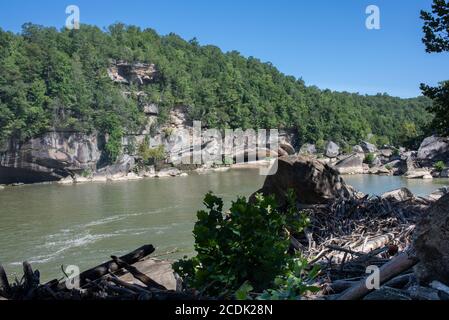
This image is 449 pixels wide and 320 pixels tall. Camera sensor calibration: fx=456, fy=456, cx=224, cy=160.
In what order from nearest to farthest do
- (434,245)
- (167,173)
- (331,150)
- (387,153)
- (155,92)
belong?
(434,245) < (167,173) < (387,153) < (155,92) < (331,150)

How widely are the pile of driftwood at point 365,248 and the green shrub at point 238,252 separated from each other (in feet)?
1.91

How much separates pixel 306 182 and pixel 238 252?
700 centimetres

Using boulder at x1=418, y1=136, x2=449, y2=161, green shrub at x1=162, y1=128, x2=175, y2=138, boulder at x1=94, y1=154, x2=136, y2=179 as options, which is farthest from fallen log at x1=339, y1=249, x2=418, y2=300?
green shrub at x1=162, y1=128, x2=175, y2=138

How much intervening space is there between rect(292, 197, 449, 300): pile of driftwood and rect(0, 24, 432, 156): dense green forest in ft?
237

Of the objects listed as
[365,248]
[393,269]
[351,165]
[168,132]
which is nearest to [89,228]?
[365,248]

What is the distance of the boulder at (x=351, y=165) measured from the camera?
74625mm

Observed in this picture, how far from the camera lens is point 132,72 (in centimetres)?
10381

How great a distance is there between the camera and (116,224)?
94.0 feet

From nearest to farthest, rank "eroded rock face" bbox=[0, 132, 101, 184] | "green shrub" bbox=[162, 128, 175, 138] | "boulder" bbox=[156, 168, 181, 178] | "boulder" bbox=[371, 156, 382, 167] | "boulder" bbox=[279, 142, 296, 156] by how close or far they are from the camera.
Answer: "boulder" bbox=[279, 142, 296, 156] < "eroded rock face" bbox=[0, 132, 101, 184] < "boulder" bbox=[156, 168, 181, 178] < "boulder" bbox=[371, 156, 382, 167] < "green shrub" bbox=[162, 128, 175, 138]

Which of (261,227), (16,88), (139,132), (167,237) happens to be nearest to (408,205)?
(261,227)

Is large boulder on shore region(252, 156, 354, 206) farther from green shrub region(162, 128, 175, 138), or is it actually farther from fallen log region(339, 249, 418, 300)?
green shrub region(162, 128, 175, 138)

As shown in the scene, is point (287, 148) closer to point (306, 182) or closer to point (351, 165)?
point (306, 182)

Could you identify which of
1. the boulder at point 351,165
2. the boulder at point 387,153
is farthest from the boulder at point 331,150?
the boulder at point 351,165

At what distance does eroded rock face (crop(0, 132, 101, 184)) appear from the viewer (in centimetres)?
7012
